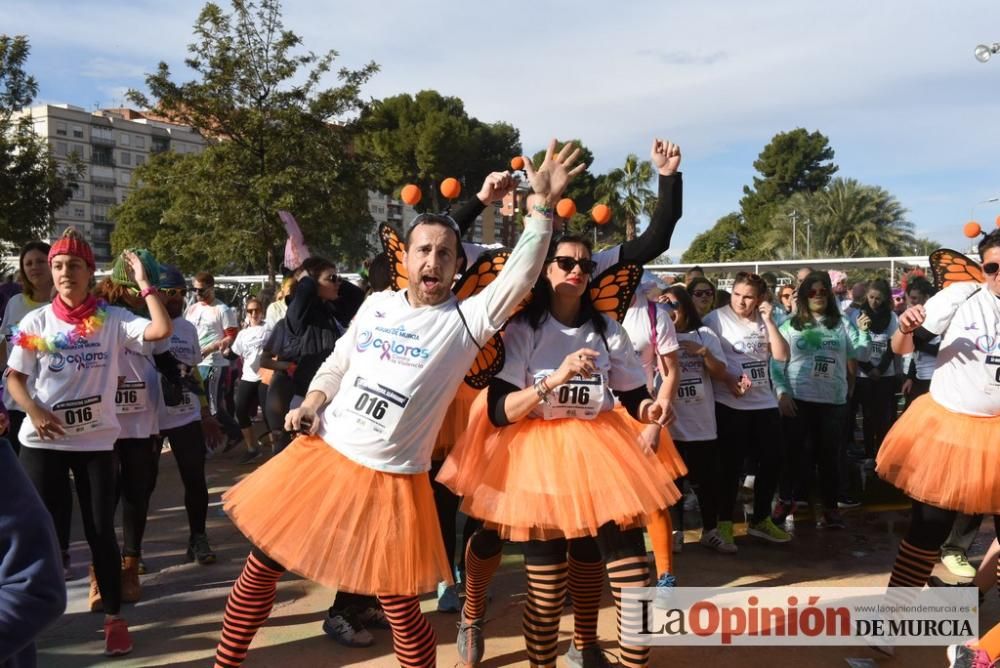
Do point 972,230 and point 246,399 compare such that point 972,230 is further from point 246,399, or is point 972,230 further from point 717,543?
point 246,399

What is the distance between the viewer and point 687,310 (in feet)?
19.4

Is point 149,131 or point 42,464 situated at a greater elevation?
point 149,131

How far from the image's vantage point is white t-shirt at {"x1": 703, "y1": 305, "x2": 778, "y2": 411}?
19.7 ft

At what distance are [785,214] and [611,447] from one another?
57.3 metres

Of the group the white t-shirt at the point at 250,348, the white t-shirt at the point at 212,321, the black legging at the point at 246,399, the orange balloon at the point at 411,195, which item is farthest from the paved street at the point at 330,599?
the white t-shirt at the point at 212,321

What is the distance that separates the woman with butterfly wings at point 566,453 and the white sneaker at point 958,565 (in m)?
3.22

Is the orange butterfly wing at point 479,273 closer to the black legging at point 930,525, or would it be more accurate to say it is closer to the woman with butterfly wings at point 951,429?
the woman with butterfly wings at point 951,429

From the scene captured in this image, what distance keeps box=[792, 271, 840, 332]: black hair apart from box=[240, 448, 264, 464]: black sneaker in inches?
245

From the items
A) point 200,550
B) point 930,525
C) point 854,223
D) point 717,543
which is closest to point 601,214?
point 930,525

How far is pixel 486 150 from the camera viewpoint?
52.6 metres

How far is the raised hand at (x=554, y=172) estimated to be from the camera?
10.2 ft

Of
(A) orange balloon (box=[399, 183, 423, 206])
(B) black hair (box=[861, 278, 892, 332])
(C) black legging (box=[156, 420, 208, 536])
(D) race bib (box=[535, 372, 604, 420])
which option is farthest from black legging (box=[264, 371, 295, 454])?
(B) black hair (box=[861, 278, 892, 332])

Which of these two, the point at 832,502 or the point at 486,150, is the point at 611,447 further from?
the point at 486,150

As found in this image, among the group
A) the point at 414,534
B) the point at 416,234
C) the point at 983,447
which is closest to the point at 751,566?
the point at 983,447
